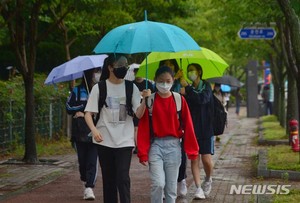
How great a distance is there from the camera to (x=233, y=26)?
2502 centimetres

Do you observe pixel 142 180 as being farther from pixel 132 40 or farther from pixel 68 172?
pixel 132 40

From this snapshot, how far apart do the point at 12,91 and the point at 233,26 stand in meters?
9.13

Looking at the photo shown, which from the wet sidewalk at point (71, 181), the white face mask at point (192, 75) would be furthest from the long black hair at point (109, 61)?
the wet sidewalk at point (71, 181)

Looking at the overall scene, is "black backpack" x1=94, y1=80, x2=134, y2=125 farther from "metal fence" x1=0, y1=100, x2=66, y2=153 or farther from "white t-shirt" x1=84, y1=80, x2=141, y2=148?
"metal fence" x1=0, y1=100, x2=66, y2=153

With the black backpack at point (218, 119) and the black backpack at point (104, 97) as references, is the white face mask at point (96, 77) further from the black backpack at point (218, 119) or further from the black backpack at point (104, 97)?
the black backpack at point (104, 97)

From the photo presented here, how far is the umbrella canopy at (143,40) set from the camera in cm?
811

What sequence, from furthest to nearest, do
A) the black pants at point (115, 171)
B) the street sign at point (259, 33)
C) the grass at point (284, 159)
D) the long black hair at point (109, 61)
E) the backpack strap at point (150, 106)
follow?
the street sign at point (259, 33) < the grass at point (284, 159) < the long black hair at point (109, 61) < the backpack strap at point (150, 106) < the black pants at point (115, 171)

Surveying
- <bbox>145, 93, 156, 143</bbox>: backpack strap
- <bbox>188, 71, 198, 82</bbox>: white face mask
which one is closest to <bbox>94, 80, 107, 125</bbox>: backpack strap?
<bbox>145, 93, 156, 143</bbox>: backpack strap

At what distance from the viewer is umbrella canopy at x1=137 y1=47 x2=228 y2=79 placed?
10109 millimetres

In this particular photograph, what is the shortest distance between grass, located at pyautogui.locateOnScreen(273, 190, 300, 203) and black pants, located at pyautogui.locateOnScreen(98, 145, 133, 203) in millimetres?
2475

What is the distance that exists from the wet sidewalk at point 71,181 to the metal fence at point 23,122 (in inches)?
64.3

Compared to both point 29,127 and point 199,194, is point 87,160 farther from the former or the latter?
point 29,127

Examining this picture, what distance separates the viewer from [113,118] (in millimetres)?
8211

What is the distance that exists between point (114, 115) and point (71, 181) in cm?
491
